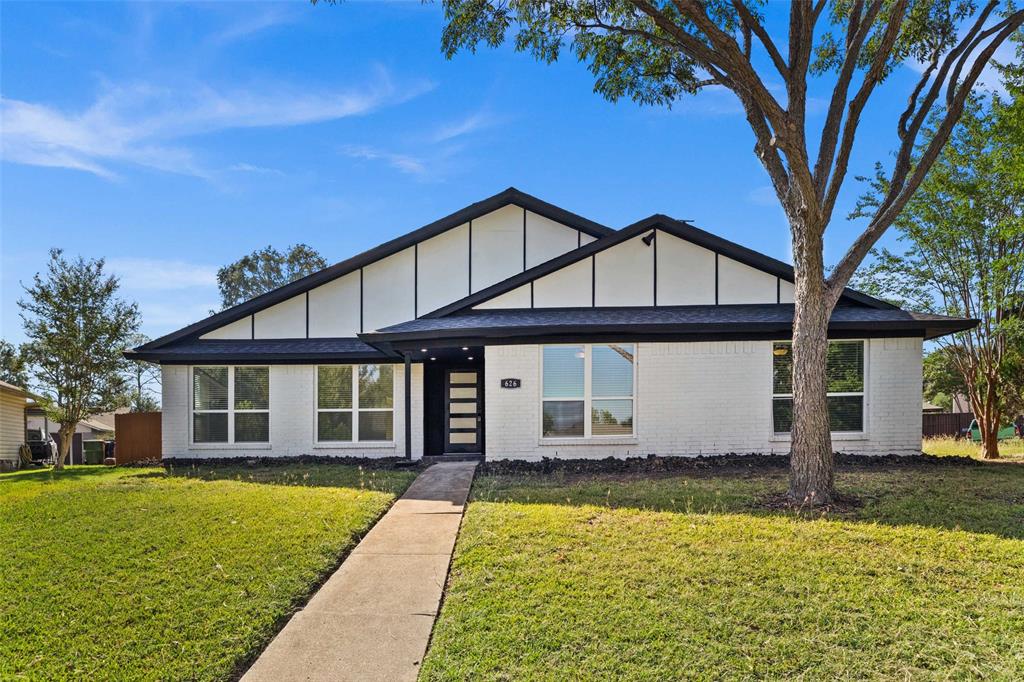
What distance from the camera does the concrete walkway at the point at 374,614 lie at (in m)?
3.98

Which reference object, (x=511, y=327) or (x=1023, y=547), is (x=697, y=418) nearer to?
(x=511, y=327)

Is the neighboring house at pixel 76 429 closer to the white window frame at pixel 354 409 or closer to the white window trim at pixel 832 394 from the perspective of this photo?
the white window frame at pixel 354 409

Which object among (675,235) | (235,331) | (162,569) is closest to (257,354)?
(235,331)

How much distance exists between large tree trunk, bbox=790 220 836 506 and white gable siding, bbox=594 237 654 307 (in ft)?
15.3

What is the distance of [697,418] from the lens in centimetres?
1177

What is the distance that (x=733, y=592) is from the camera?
4.86m

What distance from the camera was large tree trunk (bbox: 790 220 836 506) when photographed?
7840 millimetres

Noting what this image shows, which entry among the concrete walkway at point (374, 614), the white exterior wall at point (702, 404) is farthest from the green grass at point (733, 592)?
the white exterior wall at point (702, 404)

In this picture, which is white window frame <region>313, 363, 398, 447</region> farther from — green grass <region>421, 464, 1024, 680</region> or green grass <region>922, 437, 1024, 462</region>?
green grass <region>922, 437, 1024, 462</region>

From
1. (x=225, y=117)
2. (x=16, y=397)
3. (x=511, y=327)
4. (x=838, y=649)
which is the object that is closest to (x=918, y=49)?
(x=511, y=327)

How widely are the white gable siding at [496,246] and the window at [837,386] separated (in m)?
6.55

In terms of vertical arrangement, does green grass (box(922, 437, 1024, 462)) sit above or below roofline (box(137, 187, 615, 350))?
below

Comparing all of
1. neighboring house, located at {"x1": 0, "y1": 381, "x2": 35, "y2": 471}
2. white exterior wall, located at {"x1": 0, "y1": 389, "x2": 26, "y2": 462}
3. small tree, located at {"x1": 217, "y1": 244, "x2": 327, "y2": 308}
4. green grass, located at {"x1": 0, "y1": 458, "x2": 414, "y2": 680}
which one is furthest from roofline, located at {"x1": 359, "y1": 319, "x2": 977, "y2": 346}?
small tree, located at {"x1": 217, "y1": 244, "x2": 327, "y2": 308}

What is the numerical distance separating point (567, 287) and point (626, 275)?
130 centimetres
